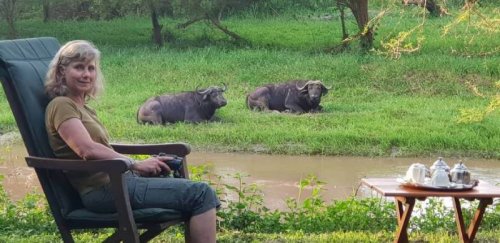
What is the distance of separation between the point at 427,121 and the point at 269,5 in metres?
13.2

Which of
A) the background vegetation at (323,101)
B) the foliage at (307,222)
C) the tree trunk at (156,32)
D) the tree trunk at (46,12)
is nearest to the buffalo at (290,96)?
the background vegetation at (323,101)

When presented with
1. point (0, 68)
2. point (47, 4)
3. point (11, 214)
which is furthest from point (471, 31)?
point (0, 68)

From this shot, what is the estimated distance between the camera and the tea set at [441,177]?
16.2 feet

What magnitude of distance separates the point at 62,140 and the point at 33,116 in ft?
0.62

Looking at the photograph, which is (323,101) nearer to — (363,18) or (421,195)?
(363,18)

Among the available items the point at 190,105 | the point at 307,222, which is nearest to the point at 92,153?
the point at 307,222

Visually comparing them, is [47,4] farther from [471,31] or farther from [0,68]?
[0,68]

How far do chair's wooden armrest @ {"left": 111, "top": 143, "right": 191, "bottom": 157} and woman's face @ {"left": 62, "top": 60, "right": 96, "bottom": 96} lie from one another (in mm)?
515

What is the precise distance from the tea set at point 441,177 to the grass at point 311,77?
3096mm

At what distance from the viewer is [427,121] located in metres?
12.8

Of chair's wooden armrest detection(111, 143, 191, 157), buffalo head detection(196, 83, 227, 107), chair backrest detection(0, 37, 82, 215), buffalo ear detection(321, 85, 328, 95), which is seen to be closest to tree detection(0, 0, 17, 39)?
buffalo head detection(196, 83, 227, 107)

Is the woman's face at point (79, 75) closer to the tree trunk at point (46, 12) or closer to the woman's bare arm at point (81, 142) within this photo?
the woman's bare arm at point (81, 142)

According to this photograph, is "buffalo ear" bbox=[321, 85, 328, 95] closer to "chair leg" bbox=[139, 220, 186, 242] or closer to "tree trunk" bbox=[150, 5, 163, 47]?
"tree trunk" bbox=[150, 5, 163, 47]

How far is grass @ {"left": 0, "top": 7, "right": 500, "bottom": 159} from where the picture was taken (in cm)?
1176
